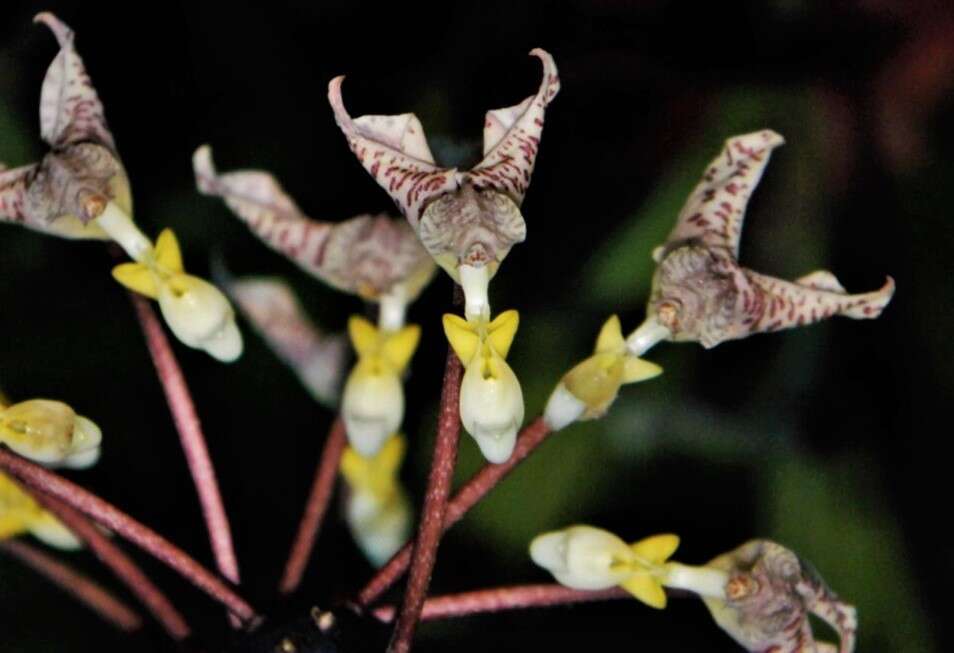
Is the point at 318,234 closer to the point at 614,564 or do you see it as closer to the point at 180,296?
the point at 180,296

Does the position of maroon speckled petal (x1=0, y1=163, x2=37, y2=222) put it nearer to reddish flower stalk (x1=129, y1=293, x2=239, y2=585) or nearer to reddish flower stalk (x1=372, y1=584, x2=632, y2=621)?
reddish flower stalk (x1=129, y1=293, x2=239, y2=585)

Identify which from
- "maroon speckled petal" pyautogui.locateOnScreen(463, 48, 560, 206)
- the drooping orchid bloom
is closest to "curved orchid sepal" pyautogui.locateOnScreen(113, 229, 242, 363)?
the drooping orchid bloom

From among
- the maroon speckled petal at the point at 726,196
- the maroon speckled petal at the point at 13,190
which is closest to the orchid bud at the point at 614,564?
the maroon speckled petal at the point at 726,196

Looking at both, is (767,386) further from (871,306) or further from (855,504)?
(871,306)

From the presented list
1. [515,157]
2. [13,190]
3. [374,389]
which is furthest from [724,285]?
[13,190]

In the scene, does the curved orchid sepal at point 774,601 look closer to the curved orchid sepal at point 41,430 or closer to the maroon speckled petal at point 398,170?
the maroon speckled petal at point 398,170

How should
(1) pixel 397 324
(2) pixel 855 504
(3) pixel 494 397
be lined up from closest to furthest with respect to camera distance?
(3) pixel 494 397 < (1) pixel 397 324 < (2) pixel 855 504

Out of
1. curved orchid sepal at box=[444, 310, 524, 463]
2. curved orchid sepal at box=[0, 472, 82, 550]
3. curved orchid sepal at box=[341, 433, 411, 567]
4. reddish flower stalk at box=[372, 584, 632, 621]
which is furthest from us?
curved orchid sepal at box=[341, 433, 411, 567]

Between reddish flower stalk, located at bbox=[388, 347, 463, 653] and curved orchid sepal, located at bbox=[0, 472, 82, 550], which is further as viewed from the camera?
curved orchid sepal, located at bbox=[0, 472, 82, 550]

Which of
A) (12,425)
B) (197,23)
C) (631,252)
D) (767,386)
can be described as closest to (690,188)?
(631,252)
